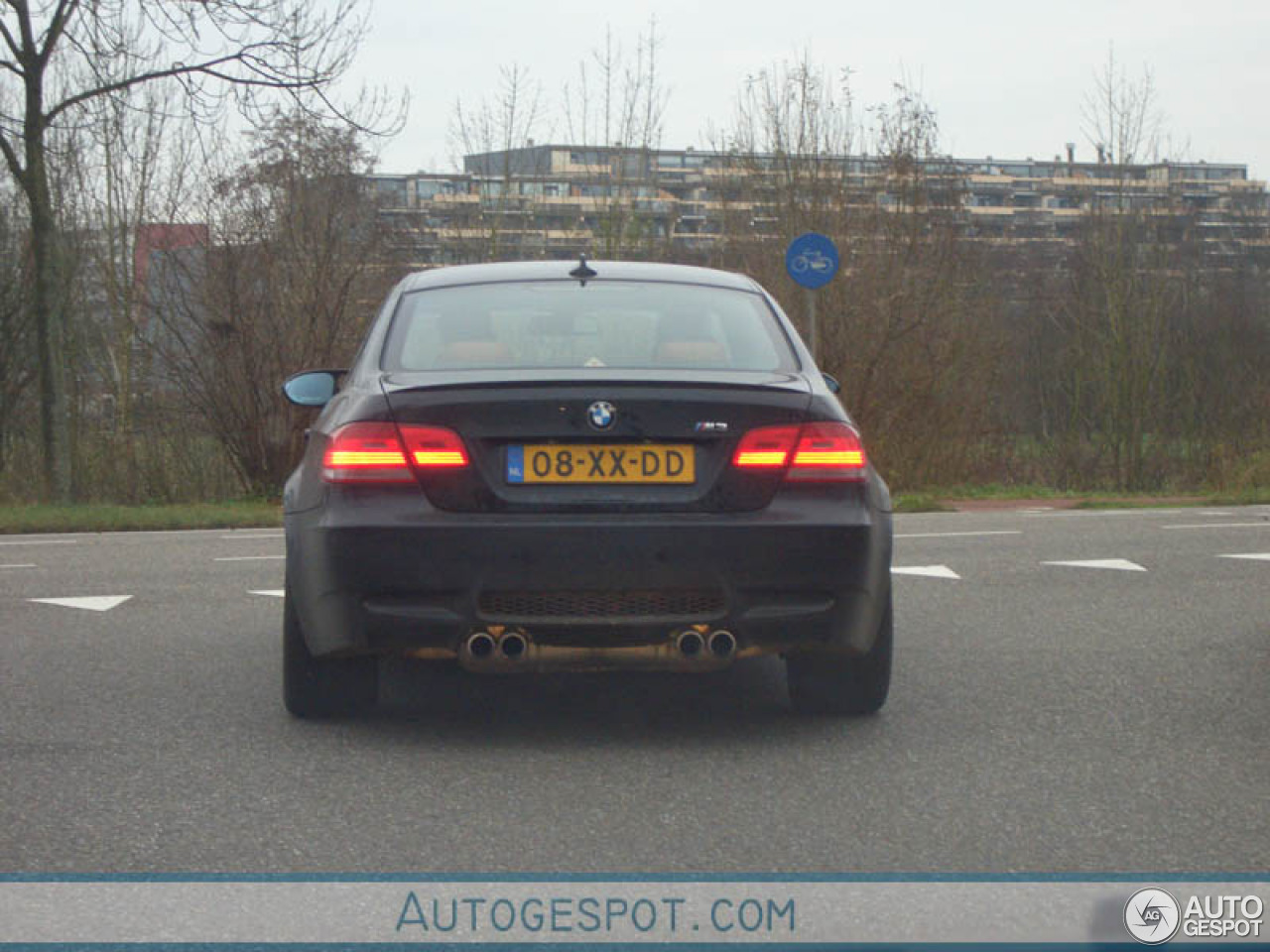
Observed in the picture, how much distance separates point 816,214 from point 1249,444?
32.6ft

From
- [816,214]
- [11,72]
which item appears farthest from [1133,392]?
[11,72]

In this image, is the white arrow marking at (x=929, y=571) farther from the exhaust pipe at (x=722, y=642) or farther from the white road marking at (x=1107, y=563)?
the exhaust pipe at (x=722, y=642)

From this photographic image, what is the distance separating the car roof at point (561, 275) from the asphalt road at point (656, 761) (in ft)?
4.91

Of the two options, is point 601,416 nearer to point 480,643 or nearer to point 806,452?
point 806,452

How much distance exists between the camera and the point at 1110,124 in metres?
33.0

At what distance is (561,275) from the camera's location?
21.0 ft

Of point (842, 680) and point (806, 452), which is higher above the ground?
point (806, 452)

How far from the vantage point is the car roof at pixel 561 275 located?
6449mm

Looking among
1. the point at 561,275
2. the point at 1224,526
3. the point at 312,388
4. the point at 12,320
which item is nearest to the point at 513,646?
the point at 561,275

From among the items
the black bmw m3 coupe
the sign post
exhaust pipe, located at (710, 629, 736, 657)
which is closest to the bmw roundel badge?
the black bmw m3 coupe

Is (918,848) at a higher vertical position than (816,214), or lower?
lower

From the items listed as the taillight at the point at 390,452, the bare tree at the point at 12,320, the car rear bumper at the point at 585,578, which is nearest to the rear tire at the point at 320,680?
the car rear bumper at the point at 585,578

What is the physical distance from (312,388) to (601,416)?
6.98 feet

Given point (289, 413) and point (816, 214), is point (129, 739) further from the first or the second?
point (816, 214)
